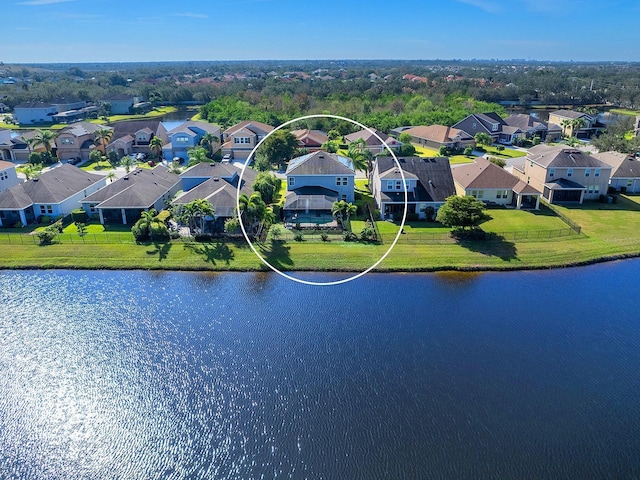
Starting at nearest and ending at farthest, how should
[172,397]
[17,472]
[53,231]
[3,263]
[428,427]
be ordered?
[17,472] → [428,427] → [172,397] → [3,263] → [53,231]

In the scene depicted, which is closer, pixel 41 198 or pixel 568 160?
pixel 41 198

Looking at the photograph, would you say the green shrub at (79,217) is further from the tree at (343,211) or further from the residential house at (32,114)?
the residential house at (32,114)

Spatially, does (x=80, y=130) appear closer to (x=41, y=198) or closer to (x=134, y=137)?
(x=134, y=137)

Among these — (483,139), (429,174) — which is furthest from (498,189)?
(483,139)

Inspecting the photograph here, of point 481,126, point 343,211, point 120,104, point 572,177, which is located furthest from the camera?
point 120,104

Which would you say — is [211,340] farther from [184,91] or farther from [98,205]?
[184,91]

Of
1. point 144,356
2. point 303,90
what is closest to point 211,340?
point 144,356
